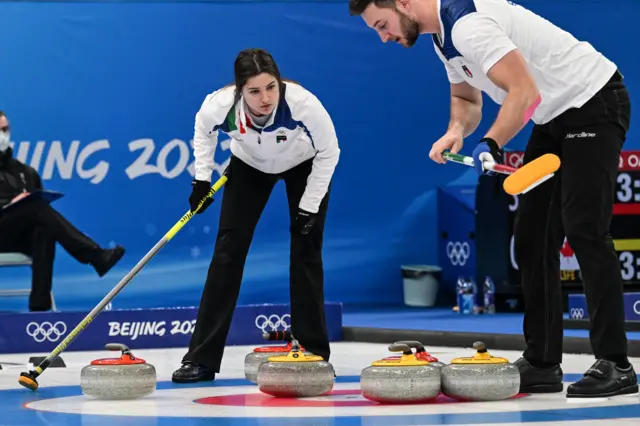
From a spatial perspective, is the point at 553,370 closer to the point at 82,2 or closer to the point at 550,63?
the point at 550,63

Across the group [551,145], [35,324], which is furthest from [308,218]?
[35,324]

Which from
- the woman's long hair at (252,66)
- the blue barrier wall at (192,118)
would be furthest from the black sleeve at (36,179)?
the woman's long hair at (252,66)

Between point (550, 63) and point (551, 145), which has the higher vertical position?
point (550, 63)

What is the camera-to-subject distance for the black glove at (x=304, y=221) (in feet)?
16.1

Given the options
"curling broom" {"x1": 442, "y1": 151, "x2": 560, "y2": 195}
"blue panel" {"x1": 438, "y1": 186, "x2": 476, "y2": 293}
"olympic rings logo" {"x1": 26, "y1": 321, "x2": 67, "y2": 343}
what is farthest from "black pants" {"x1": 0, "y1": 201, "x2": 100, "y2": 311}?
"curling broom" {"x1": 442, "y1": 151, "x2": 560, "y2": 195}

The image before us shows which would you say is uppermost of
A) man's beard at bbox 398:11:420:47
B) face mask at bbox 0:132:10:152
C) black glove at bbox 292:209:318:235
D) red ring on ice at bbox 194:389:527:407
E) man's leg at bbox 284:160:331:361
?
face mask at bbox 0:132:10:152

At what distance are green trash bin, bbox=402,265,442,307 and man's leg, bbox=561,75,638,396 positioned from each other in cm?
556

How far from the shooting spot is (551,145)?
4125 millimetres

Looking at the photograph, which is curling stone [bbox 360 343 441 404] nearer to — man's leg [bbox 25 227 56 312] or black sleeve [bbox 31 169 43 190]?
man's leg [bbox 25 227 56 312]

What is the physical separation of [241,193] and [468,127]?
3.62 feet

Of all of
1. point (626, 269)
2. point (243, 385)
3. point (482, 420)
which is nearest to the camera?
point (482, 420)

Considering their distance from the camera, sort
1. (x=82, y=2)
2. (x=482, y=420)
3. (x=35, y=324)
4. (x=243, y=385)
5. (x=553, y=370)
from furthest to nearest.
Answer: (x=82, y=2) < (x=35, y=324) < (x=243, y=385) < (x=553, y=370) < (x=482, y=420)

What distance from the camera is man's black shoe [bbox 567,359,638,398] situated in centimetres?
386

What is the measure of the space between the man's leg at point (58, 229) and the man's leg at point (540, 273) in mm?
4201
